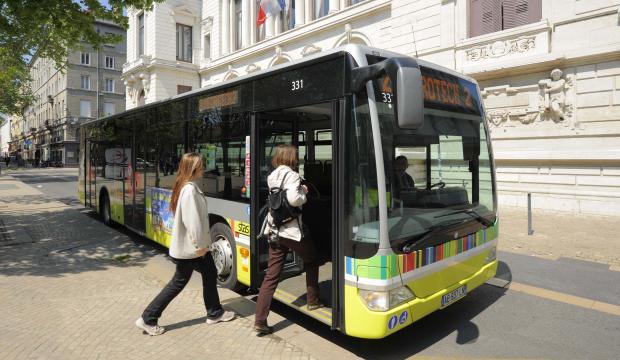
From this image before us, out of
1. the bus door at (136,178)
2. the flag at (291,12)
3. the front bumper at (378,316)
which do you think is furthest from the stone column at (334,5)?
the front bumper at (378,316)

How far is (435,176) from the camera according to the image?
4.31 metres

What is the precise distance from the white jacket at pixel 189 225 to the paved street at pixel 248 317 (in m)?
0.79

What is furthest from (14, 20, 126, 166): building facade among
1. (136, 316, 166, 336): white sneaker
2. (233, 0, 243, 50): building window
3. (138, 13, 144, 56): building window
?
(136, 316, 166, 336): white sneaker

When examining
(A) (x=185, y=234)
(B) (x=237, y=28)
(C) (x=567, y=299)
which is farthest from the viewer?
(B) (x=237, y=28)

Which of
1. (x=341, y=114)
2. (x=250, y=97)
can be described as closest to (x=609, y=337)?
(x=341, y=114)

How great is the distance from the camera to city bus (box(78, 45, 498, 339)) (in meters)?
3.41

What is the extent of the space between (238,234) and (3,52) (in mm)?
13584

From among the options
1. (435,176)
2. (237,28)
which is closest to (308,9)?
(237,28)

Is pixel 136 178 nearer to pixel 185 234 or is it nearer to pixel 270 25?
pixel 185 234

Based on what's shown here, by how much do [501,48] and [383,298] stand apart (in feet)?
44.6

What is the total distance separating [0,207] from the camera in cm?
1315

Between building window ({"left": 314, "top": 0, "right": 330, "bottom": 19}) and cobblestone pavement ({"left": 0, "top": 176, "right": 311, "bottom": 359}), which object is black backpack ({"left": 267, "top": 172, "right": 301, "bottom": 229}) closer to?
cobblestone pavement ({"left": 0, "top": 176, "right": 311, "bottom": 359})

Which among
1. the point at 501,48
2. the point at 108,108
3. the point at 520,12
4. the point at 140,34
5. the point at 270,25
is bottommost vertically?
the point at 501,48

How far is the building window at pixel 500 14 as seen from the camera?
14080 mm
